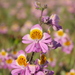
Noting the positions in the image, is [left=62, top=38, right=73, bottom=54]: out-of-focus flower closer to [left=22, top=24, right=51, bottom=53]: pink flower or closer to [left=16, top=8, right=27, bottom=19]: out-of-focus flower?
[left=22, top=24, right=51, bottom=53]: pink flower

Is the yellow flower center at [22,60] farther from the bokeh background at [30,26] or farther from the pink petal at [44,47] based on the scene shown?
the bokeh background at [30,26]

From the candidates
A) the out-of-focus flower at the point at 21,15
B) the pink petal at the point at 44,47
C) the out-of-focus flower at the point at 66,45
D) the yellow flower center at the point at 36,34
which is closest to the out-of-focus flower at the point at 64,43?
the out-of-focus flower at the point at 66,45

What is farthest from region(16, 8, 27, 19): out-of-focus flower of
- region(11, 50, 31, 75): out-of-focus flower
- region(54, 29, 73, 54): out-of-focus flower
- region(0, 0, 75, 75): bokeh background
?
region(11, 50, 31, 75): out-of-focus flower

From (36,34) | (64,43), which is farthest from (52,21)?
(64,43)

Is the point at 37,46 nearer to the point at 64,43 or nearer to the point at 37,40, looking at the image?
the point at 37,40

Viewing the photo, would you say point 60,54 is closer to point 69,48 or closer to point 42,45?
point 69,48

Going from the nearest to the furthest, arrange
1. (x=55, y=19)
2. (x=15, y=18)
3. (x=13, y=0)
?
(x=55, y=19) → (x=15, y=18) → (x=13, y=0)

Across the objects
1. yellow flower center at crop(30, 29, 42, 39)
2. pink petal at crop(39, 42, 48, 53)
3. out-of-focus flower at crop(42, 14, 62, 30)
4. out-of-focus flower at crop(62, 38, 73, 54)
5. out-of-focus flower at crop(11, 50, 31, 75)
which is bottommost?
out-of-focus flower at crop(62, 38, 73, 54)

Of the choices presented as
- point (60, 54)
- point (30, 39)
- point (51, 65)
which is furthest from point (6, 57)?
point (60, 54)

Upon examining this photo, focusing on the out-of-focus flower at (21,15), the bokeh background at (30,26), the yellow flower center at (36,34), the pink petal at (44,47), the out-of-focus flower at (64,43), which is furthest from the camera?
the out-of-focus flower at (21,15)
